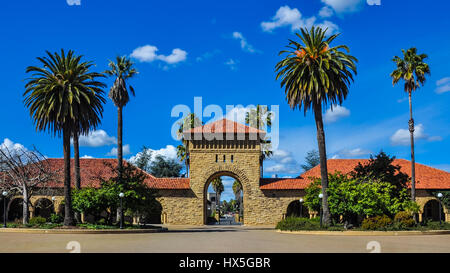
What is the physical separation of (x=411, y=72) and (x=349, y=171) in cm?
1406

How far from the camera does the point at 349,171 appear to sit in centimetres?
4900

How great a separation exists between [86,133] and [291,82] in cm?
1502

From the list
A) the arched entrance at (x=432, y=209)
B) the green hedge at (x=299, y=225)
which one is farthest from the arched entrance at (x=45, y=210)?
the arched entrance at (x=432, y=209)

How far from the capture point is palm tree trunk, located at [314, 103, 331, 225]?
→ 3030 centimetres

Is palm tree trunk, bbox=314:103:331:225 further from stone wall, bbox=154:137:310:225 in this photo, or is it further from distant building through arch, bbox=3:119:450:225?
stone wall, bbox=154:137:310:225

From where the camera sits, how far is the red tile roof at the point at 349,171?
4625 cm

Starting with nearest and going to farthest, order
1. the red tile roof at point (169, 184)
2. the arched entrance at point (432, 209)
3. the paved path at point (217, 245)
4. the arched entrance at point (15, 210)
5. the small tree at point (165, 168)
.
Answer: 1. the paved path at point (217, 245)
2. the red tile roof at point (169, 184)
3. the arched entrance at point (432, 209)
4. the arched entrance at point (15, 210)
5. the small tree at point (165, 168)

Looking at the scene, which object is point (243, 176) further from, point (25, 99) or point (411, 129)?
point (25, 99)

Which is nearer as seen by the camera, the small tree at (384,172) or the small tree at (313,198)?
the small tree at (313,198)

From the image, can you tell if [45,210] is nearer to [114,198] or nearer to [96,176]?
[96,176]

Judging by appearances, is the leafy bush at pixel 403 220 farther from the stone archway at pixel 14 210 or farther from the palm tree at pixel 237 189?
the palm tree at pixel 237 189

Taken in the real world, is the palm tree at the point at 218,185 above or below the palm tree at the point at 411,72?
below

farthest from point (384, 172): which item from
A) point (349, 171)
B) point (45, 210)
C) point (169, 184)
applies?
point (45, 210)

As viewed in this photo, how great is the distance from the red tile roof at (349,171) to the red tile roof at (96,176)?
881cm
